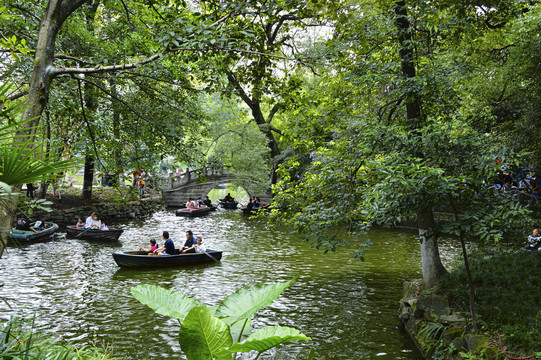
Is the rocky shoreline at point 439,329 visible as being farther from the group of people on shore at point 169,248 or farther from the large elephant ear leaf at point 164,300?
the group of people on shore at point 169,248

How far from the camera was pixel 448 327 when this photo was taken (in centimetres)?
775

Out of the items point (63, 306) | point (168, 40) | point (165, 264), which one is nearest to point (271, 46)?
point (168, 40)

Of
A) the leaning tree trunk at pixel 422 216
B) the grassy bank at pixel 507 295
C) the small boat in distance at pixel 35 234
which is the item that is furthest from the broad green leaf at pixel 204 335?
the small boat in distance at pixel 35 234

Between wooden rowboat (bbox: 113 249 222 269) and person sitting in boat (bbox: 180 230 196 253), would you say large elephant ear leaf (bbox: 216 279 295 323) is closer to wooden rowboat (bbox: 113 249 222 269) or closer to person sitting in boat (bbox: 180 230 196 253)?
wooden rowboat (bbox: 113 249 222 269)

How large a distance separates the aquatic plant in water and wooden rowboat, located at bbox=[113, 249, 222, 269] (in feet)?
35.9

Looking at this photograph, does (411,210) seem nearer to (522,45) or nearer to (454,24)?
(454,24)

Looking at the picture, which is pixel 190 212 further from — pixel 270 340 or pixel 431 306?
pixel 270 340

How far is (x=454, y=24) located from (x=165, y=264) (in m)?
11.3

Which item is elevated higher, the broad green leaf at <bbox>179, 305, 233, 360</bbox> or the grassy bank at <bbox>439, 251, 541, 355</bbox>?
the broad green leaf at <bbox>179, 305, 233, 360</bbox>

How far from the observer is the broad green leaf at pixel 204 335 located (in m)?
2.85

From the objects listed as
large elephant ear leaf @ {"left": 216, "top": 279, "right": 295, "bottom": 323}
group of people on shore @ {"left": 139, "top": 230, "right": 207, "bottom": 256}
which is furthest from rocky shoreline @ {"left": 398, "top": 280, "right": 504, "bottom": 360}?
group of people on shore @ {"left": 139, "top": 230, "right": 207, "bottom": 256}

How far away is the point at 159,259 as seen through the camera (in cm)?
1436

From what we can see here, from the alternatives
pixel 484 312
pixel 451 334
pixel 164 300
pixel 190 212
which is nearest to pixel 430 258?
pixel 484 312

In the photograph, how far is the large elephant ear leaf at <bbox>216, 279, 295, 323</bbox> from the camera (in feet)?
10.9
